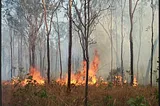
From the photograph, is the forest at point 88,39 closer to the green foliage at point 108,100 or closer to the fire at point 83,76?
the fire at point 83,76

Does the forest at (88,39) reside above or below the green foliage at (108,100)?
above

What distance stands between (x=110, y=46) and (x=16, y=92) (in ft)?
43.1

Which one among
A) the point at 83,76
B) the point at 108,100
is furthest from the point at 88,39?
the point at 108,100

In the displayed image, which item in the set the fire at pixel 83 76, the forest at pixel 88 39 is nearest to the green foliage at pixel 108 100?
the fire at pixel 83 76

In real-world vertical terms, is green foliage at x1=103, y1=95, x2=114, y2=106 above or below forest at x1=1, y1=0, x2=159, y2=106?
below

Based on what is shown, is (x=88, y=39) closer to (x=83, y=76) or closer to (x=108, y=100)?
(x=83, y=76)

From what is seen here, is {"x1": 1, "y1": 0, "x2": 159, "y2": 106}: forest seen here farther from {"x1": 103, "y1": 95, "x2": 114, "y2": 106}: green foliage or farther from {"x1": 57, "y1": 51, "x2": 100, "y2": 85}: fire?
{"x1": 103, "y1": 95, "x2": 114, "y2": 106}: green foliage

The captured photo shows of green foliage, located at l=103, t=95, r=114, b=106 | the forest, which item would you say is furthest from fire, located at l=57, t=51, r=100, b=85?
green foliage, located at l=103, t=95, r=114, b=106

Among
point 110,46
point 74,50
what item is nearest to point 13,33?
point 74,50

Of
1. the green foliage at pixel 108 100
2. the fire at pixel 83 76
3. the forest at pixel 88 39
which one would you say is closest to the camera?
the green foliage at pixel 108 100

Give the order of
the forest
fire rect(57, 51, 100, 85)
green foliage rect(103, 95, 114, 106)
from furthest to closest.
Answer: the forest < fire rect(57, 51, 100, 85) < green foliage rect(103, 95, 114, 106)

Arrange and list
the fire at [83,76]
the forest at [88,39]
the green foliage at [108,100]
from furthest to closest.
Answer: the forest at [88,39] → the fire at [83,76] → the green foliage at [108,100]

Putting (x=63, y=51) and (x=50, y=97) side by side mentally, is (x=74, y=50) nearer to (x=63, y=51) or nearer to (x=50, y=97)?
(x=63, y=51)

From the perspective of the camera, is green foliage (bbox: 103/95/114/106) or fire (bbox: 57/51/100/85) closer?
green foliage (bbox: 103/95/114/106)
